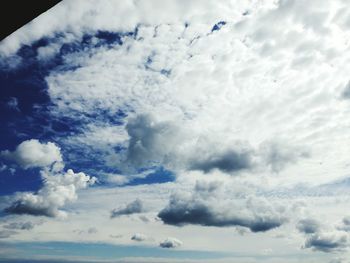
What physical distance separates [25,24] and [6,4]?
42cm

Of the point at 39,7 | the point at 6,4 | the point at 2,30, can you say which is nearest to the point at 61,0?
the point at 39,7

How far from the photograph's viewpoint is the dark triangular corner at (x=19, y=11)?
12.6 ft

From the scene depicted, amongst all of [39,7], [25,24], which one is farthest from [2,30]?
Answer: [39,7]

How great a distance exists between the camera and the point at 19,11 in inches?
156

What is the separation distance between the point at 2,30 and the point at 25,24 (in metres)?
0.33

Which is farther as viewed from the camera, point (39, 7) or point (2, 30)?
point (2, 30)

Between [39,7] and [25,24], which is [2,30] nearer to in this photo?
[25,24]

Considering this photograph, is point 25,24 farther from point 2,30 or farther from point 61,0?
point 61,0

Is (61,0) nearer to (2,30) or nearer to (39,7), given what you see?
(39,7)

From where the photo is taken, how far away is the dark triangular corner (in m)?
3.83

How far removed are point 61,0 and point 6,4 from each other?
0.62m

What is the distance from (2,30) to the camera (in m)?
4.34

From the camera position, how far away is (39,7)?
390cm

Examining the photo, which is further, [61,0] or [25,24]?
[25,24]
